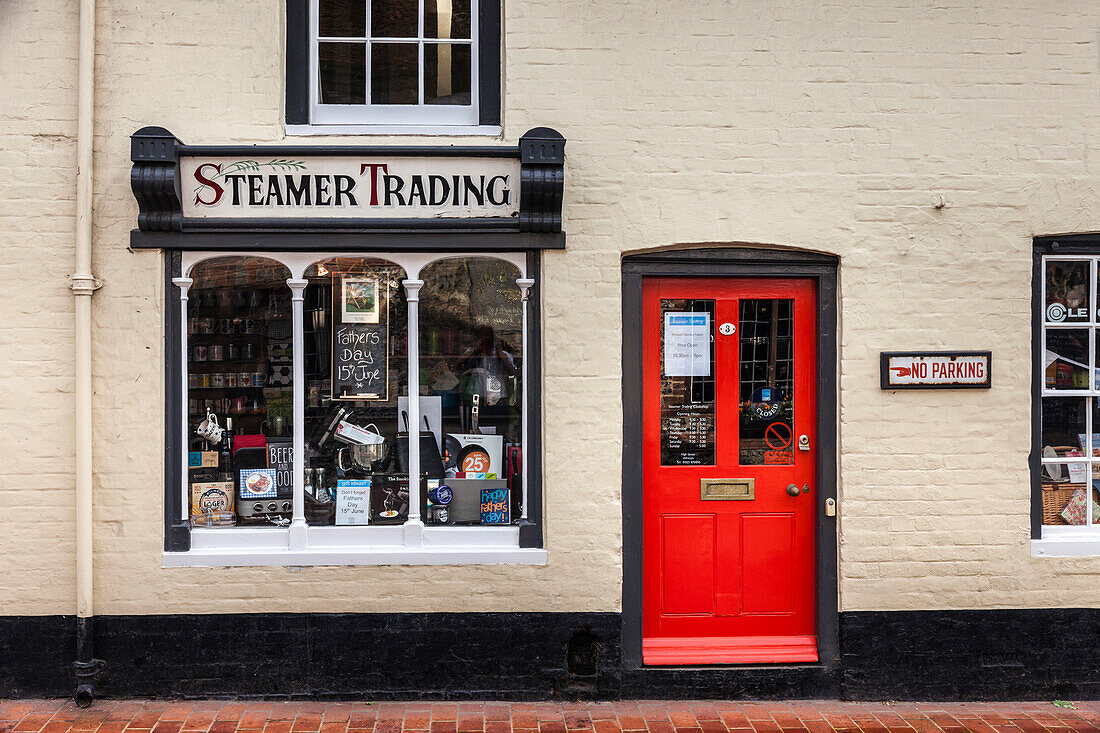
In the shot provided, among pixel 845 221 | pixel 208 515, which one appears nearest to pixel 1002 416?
pixel 845 221

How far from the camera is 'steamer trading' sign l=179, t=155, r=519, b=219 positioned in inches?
193

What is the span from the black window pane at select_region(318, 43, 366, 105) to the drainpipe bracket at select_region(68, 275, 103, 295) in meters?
1.72

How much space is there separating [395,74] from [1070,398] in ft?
15.5

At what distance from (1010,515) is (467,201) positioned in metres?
3.82

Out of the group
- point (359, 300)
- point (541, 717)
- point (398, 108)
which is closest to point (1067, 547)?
point (541, 717)

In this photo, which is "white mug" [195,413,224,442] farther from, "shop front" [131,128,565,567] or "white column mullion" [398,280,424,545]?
"white column mullion" [398,280,424,545]

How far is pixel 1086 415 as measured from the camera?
530cm

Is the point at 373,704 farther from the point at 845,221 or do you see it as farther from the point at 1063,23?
the point at 1063,23

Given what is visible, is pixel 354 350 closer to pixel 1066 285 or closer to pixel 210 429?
pixel 210 429

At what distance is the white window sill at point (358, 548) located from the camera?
4961 millimetres

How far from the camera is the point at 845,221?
16.5ft

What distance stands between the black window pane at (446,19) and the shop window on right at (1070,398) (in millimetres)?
3922

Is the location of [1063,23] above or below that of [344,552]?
above

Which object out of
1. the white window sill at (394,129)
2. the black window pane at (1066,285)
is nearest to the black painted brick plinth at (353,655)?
the white window sill at (394,129)
